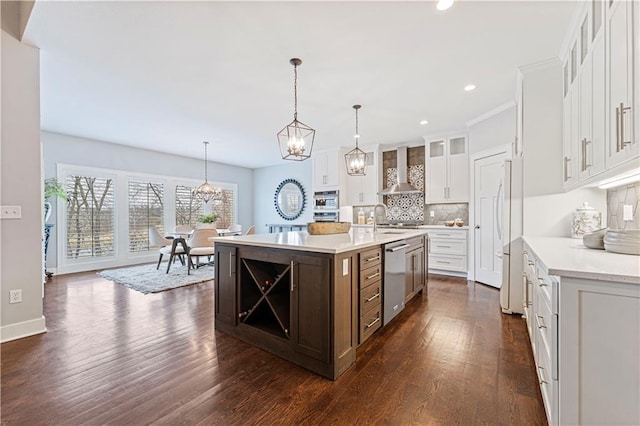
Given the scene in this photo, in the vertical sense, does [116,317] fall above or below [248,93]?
below

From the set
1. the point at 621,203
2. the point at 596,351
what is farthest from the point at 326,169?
the point at 596,351

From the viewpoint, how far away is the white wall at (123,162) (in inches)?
201

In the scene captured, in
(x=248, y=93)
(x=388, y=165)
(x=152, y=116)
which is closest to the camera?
(x=248, y=93)

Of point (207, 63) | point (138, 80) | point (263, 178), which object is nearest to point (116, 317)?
point (138, 80)

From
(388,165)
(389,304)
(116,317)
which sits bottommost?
(116,317)

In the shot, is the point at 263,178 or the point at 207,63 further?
the point at 263,178

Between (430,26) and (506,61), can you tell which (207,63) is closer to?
(430,26)

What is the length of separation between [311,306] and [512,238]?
243 cm

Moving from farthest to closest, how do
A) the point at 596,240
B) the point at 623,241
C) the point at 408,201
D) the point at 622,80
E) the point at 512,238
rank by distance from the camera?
the point at 408,201, the point at 512,238, the point at 596,240, the point at 623,241, the point at 622,80

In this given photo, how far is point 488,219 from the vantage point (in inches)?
169

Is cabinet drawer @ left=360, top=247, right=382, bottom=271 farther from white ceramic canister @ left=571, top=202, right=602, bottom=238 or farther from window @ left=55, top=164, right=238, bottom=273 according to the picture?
window @ left=55, top=164, right=238, bottom=273

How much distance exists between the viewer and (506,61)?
2.81 m

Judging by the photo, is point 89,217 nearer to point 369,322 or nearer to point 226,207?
point 226,207

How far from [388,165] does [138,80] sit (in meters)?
4.83
